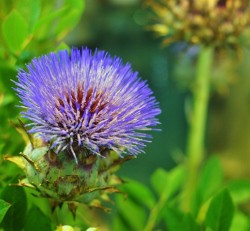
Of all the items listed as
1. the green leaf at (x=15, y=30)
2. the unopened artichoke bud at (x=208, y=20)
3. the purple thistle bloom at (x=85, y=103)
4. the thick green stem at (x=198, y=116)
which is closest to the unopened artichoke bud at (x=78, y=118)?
the purple thistle bloom at (x=85, y=103)

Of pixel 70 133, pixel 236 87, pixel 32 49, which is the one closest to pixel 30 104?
pixel 70 133

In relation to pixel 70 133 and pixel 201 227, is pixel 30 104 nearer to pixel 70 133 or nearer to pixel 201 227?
pixel 70 133

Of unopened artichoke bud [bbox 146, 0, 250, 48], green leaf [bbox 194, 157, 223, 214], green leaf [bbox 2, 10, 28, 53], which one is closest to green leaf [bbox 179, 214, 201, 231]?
green leaf [bbox 194, 157, 223, 214]

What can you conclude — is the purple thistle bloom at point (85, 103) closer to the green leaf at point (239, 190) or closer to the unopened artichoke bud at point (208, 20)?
the green leaf at point (239, 190)

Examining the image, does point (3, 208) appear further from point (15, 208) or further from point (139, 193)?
point (139, 193)

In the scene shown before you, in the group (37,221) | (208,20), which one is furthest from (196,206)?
(208,20)

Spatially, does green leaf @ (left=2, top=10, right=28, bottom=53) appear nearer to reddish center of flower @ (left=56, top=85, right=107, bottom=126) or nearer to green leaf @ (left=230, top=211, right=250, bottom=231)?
reddish center of flower @ (left=56, top=85, right=107, bottom=126)

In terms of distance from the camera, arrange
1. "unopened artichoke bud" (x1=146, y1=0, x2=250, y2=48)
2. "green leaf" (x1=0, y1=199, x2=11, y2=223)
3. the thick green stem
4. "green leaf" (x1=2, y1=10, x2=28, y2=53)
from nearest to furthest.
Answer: "green leaf" (x1=0, y1=199, x2=11, y2=223)
"green leaf" (x1=2, y1=10, x2=28, y2=53)
"unopened artichoke bud" (x1=146, y1=0, x2=250, y2=48)
the thick green stem
